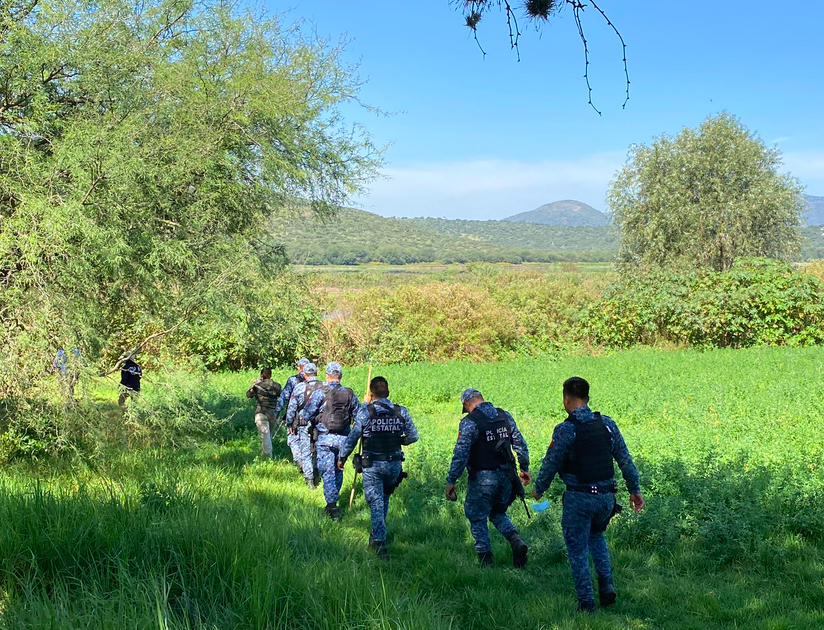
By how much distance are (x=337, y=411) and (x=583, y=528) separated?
13.4 feet

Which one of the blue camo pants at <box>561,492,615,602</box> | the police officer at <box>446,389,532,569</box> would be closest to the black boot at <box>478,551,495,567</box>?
the police officer at <box>446,389,532,569</box>

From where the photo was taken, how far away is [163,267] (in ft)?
38.5

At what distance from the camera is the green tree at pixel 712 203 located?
3891 cm

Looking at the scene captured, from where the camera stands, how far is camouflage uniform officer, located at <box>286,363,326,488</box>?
9.97 metres

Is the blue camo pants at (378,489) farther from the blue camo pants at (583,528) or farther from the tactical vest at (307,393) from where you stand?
the tactical vest at (307,393)

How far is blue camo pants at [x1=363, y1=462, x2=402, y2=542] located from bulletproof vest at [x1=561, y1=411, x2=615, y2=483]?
2.45 meters

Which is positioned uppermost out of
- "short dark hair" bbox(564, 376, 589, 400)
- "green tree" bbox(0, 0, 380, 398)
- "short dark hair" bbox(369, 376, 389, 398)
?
"green tree" bbox(0, 0, 380, 398)

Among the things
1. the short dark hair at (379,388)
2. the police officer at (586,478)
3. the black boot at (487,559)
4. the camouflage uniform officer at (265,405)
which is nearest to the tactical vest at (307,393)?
the camouflage uniform officer at (265,405)

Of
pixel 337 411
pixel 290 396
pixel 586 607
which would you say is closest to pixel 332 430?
pixel 337 411

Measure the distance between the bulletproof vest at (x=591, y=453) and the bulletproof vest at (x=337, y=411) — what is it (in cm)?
390

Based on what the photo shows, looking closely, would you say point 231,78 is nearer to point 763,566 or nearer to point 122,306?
point 122,306

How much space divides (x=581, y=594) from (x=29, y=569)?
4251 mm

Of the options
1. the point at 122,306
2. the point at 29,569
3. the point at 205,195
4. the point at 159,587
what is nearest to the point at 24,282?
the point at 122,306

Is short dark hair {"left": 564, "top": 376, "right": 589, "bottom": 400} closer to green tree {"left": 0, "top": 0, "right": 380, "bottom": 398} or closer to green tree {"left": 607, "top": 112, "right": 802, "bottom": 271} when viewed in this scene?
green tree {"left": 0, "top": 0, "right": 380, "bottom": 398}
